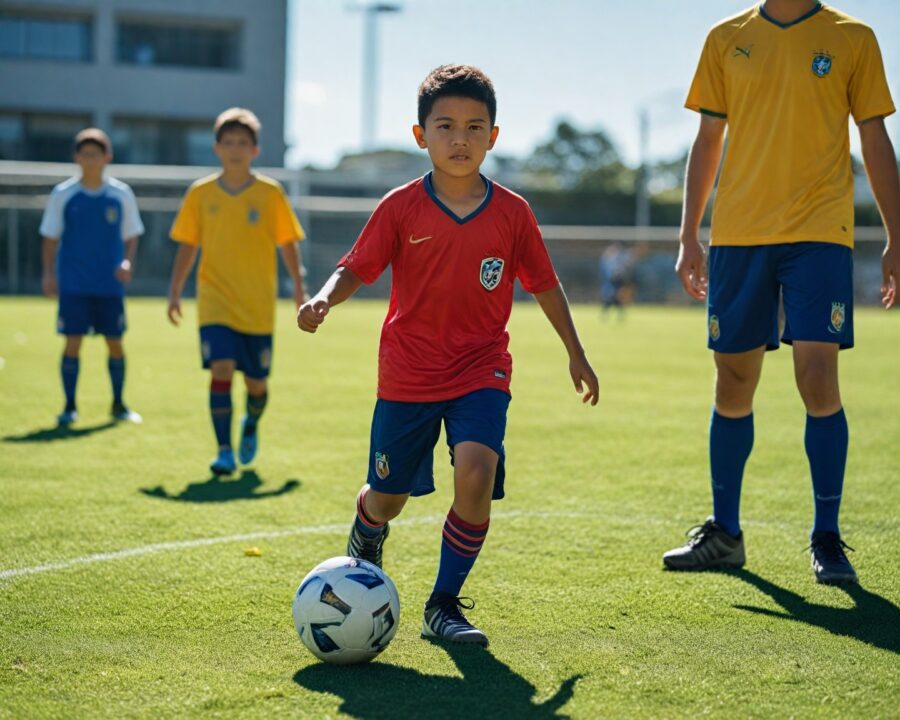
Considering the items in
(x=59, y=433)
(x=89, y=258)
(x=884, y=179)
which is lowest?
(x=59, y=433)

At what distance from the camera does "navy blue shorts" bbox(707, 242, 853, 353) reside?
4492 millimetres

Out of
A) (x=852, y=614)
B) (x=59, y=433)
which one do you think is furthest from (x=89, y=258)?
(x=852, y=614)

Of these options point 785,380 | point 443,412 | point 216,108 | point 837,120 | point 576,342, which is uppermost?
point 216,108

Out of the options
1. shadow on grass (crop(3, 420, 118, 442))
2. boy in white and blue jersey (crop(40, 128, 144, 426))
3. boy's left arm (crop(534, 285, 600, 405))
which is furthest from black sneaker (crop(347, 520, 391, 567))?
boy in white and blue jersey (crop(40, 128, 144, 426))

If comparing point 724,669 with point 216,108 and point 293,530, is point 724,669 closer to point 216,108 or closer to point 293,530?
point 293,530

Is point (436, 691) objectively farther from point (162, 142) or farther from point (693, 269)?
point (162, 142)

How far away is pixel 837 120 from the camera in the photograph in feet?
15.1

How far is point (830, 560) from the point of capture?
4.50 metres

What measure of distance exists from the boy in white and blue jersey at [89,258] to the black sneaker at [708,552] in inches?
211

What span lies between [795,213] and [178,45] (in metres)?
41.4

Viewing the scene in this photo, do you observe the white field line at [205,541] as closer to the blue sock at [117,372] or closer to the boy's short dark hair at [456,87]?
the boy's short dark hair at [456,87]

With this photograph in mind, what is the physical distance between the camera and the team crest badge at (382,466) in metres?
3.95

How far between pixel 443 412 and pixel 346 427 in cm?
495

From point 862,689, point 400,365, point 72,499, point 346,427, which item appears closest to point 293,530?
point 72,499
